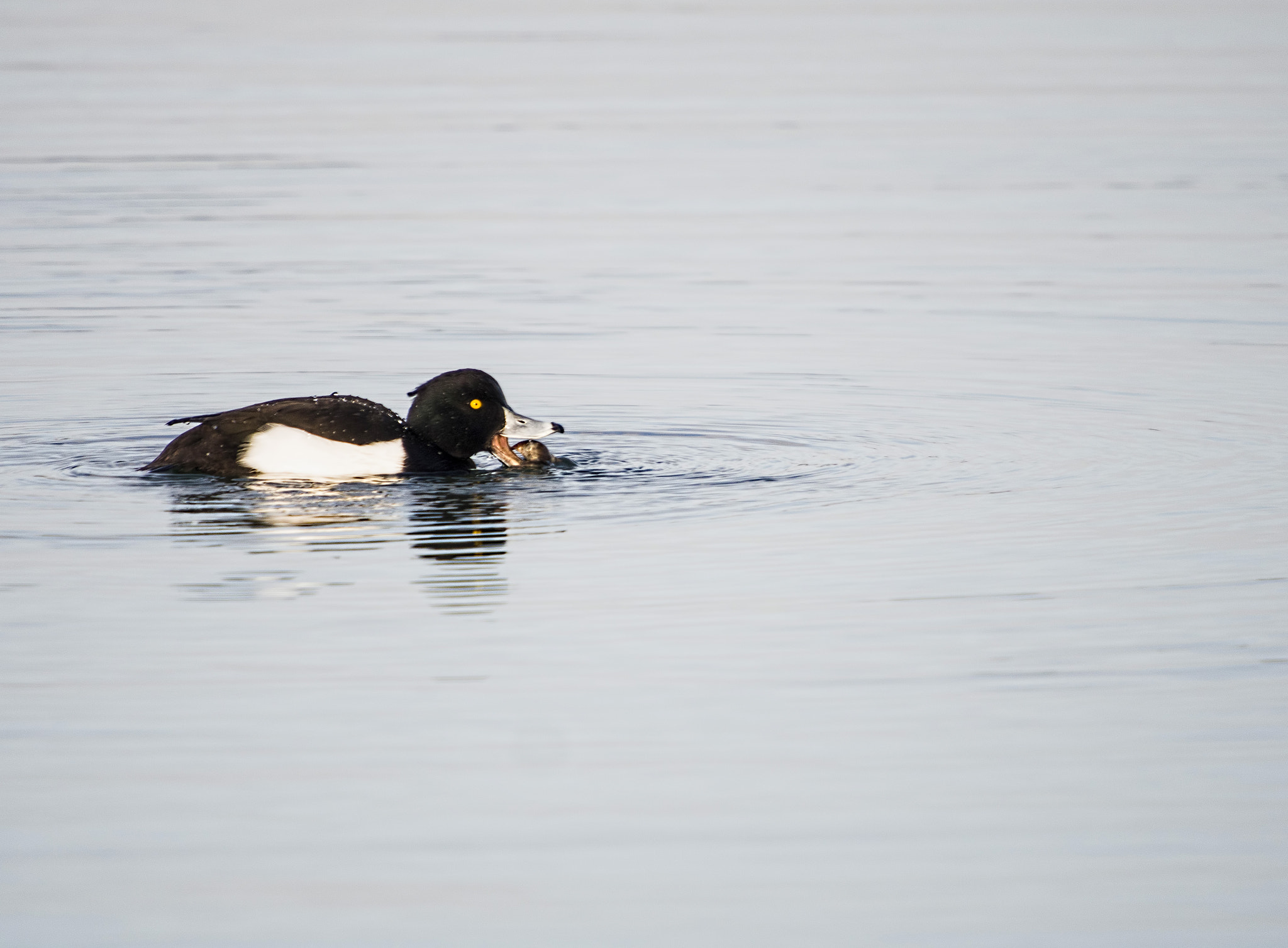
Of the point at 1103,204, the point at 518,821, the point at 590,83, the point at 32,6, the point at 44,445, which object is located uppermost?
the point at 32,6

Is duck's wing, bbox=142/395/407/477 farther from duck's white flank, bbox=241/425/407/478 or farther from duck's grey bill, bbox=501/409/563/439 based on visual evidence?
duck's grey bill, bbox=501/409/563/439

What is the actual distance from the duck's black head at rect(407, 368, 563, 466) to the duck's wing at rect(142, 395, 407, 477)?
1.36 ft

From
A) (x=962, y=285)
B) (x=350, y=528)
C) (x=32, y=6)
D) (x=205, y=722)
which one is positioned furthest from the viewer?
(x=32, y=6)

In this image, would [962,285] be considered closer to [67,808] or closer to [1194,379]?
[1194,379]

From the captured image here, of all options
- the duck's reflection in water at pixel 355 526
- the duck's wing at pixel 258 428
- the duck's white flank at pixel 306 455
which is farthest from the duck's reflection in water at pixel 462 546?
the duck's wing at pixel 258 428

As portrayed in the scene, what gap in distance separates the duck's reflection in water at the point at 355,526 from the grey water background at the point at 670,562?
4cm

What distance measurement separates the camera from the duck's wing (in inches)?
423

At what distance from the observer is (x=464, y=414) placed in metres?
11.4

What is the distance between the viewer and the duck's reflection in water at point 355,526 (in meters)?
8.81

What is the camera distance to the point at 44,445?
12.0 metres

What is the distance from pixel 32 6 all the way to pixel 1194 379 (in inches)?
1426

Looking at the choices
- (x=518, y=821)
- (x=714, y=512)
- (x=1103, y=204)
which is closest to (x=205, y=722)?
(x=518, y=821)

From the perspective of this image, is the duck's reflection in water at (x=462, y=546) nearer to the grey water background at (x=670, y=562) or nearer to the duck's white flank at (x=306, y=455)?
the grey water background at (x=670, y=562)

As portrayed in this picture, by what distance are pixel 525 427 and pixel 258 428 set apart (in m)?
1.48
